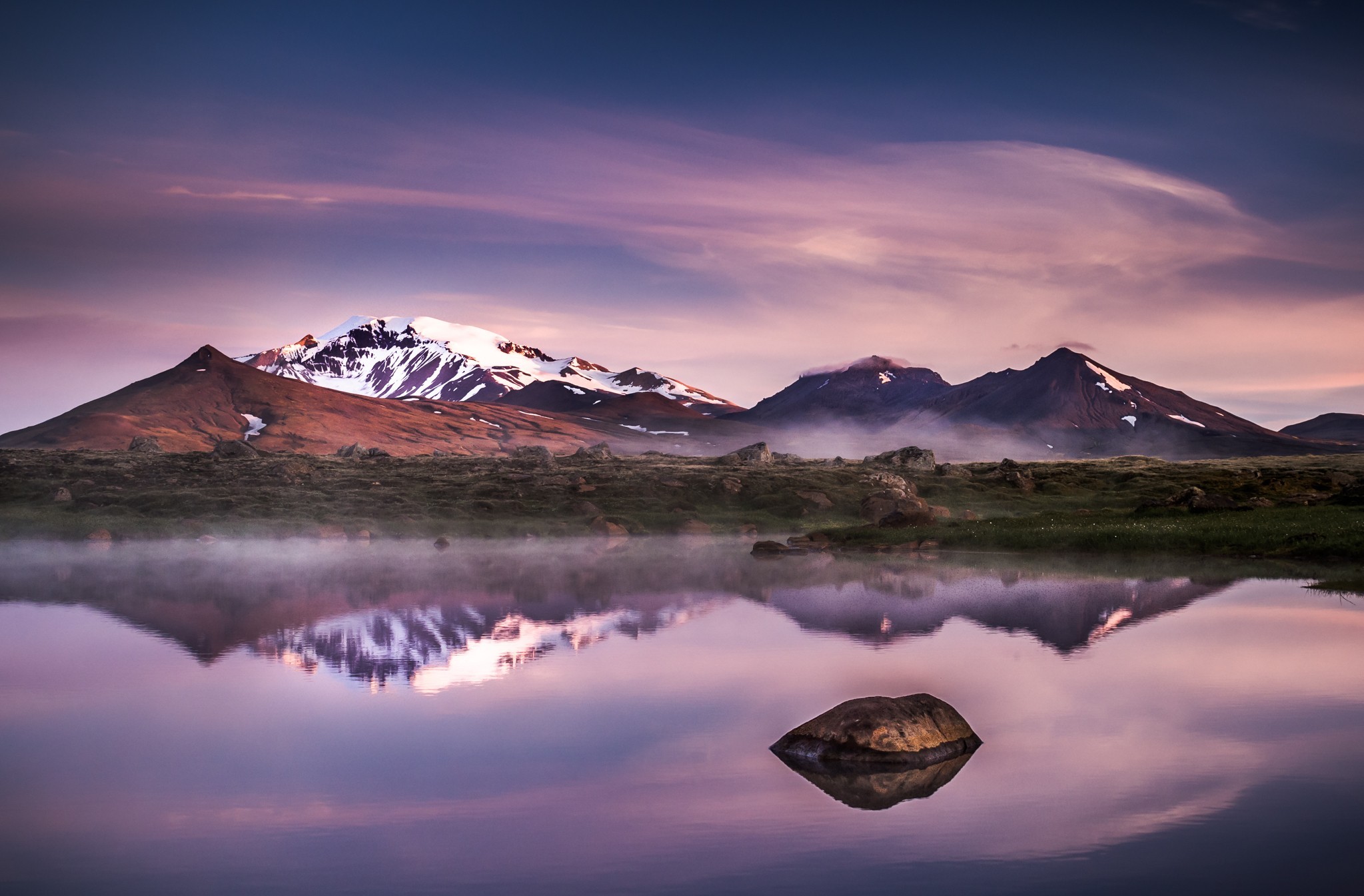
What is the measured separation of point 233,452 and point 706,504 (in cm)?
5870

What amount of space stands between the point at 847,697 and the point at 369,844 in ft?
38.7

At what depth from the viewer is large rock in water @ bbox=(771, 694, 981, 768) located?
16.4 metres

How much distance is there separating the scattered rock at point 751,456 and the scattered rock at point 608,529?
51.1 metres

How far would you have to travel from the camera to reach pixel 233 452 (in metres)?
116

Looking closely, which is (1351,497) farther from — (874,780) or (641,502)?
(874,780)

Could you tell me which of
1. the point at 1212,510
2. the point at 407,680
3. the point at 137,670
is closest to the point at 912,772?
the point at 407,680

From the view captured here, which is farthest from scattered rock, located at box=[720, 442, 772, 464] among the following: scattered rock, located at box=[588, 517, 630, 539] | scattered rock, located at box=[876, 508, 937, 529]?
scattered rock, located at box=[876, 508, 937, 529]

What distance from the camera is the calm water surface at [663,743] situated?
1275 cm

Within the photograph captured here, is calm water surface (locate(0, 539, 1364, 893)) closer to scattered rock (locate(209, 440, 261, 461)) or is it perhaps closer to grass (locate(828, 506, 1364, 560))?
grass (locate(828, 506, 1364, 560))

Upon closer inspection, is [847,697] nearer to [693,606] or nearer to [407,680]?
[407,680]

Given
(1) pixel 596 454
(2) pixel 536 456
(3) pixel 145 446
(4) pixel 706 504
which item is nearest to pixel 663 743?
(4) pixel 706 504

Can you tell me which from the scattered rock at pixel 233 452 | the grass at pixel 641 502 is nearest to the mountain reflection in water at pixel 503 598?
the grass at pixel 641 502

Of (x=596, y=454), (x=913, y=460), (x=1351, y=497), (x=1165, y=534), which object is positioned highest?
(x=596, y=454)

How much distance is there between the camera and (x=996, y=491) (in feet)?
318
